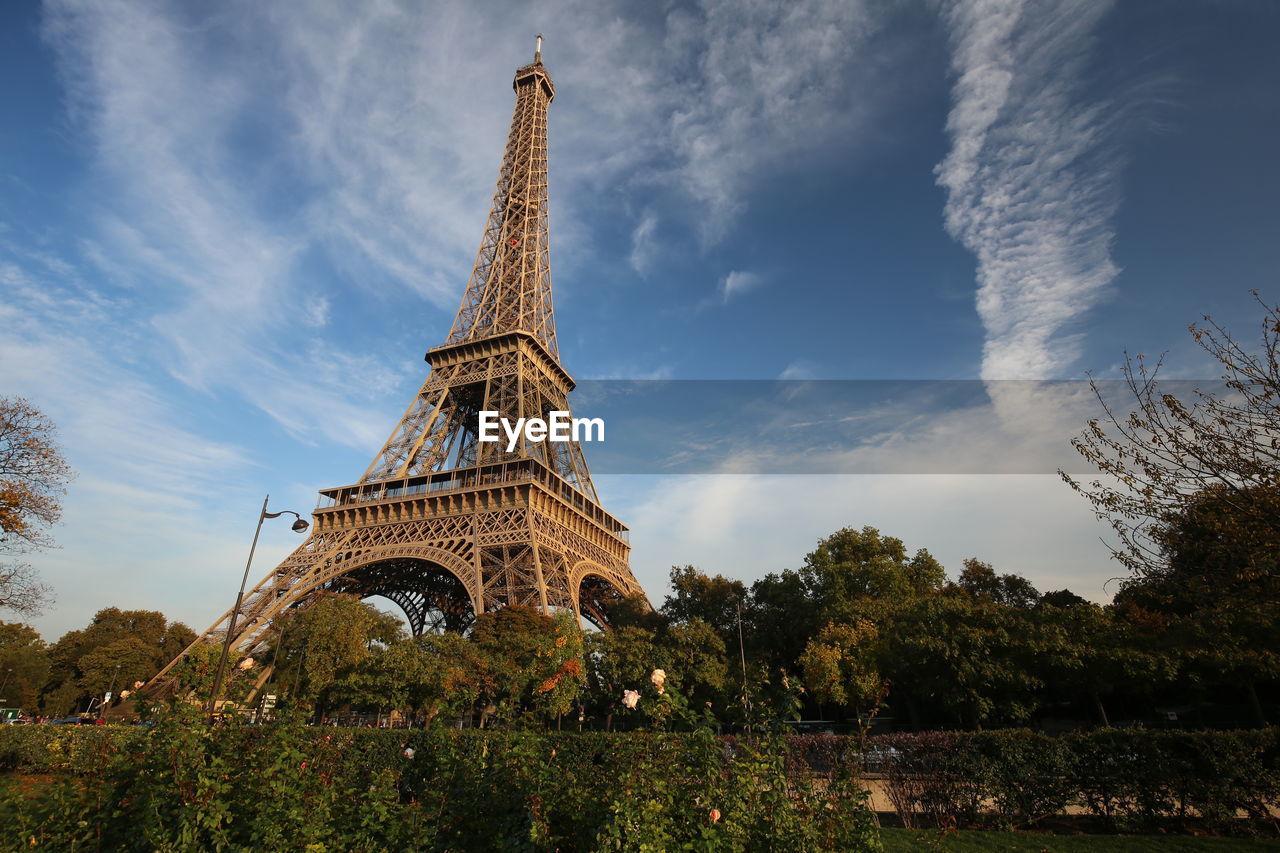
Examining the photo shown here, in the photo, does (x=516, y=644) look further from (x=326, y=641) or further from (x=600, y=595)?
(x=600, y=595)

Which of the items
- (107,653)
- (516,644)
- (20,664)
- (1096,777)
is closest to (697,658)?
(516,644)

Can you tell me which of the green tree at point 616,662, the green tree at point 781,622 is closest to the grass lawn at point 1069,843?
the green tree at point 616,662

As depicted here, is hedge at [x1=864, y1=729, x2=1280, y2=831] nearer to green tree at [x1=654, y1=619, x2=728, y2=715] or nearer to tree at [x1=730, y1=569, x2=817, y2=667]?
green tree at [x1=654, y1=619, x2=728, y2=715]

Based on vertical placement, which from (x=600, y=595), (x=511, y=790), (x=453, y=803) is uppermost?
(x=600, y=595)

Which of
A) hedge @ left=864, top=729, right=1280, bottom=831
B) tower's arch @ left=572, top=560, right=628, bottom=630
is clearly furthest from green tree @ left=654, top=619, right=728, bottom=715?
hedge @ left=864, top=729, right=1280, bottom=831

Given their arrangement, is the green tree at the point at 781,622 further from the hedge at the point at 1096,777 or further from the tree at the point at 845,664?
the hedge at the point at 1096,777

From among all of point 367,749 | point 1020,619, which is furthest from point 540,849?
point 1020,619
